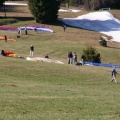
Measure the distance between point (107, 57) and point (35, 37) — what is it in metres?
17.4

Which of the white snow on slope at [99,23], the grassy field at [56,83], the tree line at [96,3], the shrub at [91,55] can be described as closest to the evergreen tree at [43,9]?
the grassy field at [56,83]

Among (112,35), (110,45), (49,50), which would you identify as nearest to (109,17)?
(112,35)

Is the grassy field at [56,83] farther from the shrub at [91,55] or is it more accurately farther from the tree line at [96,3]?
the tree line at [96,3]

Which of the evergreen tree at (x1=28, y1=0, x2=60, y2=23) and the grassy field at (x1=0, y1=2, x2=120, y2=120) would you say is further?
the evergreen tree at (x1=28, y1=0, x2=60, y2=23)

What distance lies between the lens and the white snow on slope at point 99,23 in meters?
86.5

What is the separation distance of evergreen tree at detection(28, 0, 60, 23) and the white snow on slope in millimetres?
5554

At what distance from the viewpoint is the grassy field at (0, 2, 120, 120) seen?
16350 mm

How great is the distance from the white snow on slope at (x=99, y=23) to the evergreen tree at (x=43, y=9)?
219 inches

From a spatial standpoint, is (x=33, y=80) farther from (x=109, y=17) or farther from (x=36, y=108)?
(x=109, y=17)

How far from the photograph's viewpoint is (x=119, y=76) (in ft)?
133

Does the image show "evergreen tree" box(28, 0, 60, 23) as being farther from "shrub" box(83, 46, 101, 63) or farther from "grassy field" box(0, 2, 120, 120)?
"shrub" box(83, 46, 101, 63)

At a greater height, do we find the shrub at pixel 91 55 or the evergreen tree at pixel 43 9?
the evergreen tree at pixel 43 9

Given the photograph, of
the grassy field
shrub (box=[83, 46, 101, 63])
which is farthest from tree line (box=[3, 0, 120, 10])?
shrub (box=[83, 46, 101, 63])

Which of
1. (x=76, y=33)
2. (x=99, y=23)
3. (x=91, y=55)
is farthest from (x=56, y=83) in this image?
(x=99, y=23)
